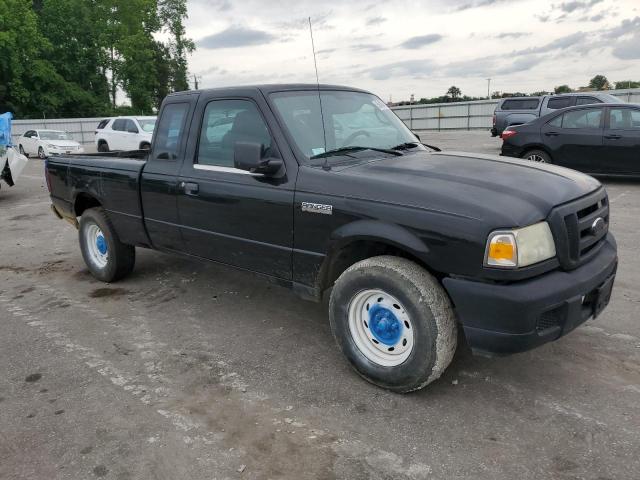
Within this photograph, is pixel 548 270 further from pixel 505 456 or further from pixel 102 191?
pixel 102 191

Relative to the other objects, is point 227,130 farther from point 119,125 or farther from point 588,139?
point 119,125

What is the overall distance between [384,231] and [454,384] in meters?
1.11

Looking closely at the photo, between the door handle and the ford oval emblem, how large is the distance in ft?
9.12

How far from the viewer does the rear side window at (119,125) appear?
19467mm

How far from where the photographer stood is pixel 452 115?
33.8 meters

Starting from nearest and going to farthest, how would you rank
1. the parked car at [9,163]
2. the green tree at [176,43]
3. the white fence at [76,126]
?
the parked car at [9,163] < the white fence at [76,126] < the green tree at [176,43]

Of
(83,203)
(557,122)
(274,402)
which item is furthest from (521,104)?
(274,402)

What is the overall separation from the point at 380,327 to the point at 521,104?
17852 mm

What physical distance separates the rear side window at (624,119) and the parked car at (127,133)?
45.8 ft

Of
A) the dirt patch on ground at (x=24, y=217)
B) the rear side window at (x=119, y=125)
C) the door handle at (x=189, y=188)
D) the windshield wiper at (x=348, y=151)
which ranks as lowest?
the dirt patch on ground at (x=24, y=217)

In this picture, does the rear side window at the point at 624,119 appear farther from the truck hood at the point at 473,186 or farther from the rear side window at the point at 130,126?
the rear side window at the point at 130,126

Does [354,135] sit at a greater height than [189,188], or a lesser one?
greater

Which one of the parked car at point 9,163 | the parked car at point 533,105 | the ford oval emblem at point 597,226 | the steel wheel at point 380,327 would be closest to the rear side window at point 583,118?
the parked car at point 533,105

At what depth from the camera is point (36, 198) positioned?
11.9 meters
